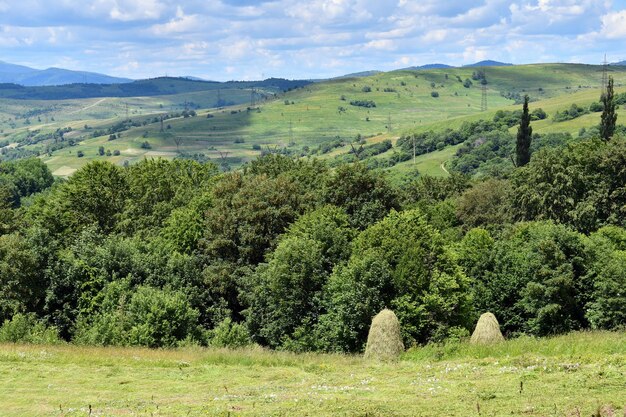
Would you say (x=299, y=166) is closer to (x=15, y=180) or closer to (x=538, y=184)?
(x=538, y=184)

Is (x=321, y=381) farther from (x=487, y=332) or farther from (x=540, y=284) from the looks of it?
(x=540, y=284)

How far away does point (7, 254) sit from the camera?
50.6 m

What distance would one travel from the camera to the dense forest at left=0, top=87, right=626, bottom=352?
45188 millimetres

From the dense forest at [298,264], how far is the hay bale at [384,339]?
688 centimetres

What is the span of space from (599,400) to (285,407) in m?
9.66

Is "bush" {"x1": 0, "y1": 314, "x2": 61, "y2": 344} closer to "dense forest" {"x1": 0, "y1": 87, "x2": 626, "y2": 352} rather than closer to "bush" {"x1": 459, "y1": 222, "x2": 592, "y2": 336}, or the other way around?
"dense forest" {"x1": 0, "y1": 87, "x2": 626, "y2": 352}

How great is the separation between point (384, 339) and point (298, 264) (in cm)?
1595

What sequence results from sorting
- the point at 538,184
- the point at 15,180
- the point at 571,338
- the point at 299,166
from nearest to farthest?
the point at 571,338 < the point at 538,184 < the point at 299,166 < the point at 15,180

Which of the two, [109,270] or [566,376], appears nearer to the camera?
[566,376]

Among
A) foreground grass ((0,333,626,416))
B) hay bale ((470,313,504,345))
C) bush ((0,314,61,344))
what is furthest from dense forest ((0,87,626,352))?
foreground grass ((0,333,626,416))

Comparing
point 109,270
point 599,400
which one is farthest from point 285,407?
point 109,270

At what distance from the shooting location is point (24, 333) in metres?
43.4

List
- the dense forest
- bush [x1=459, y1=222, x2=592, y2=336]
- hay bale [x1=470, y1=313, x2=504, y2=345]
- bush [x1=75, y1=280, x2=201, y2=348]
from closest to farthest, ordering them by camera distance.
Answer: hay bale [x1=470, y1=313, x2=504, y2=345] < bush [x1=75, y1=280, x2=201, y2=348] < the dense forest < bush [x1=459, y1=222, x2=592, y2=336]

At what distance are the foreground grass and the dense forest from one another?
10505mm
